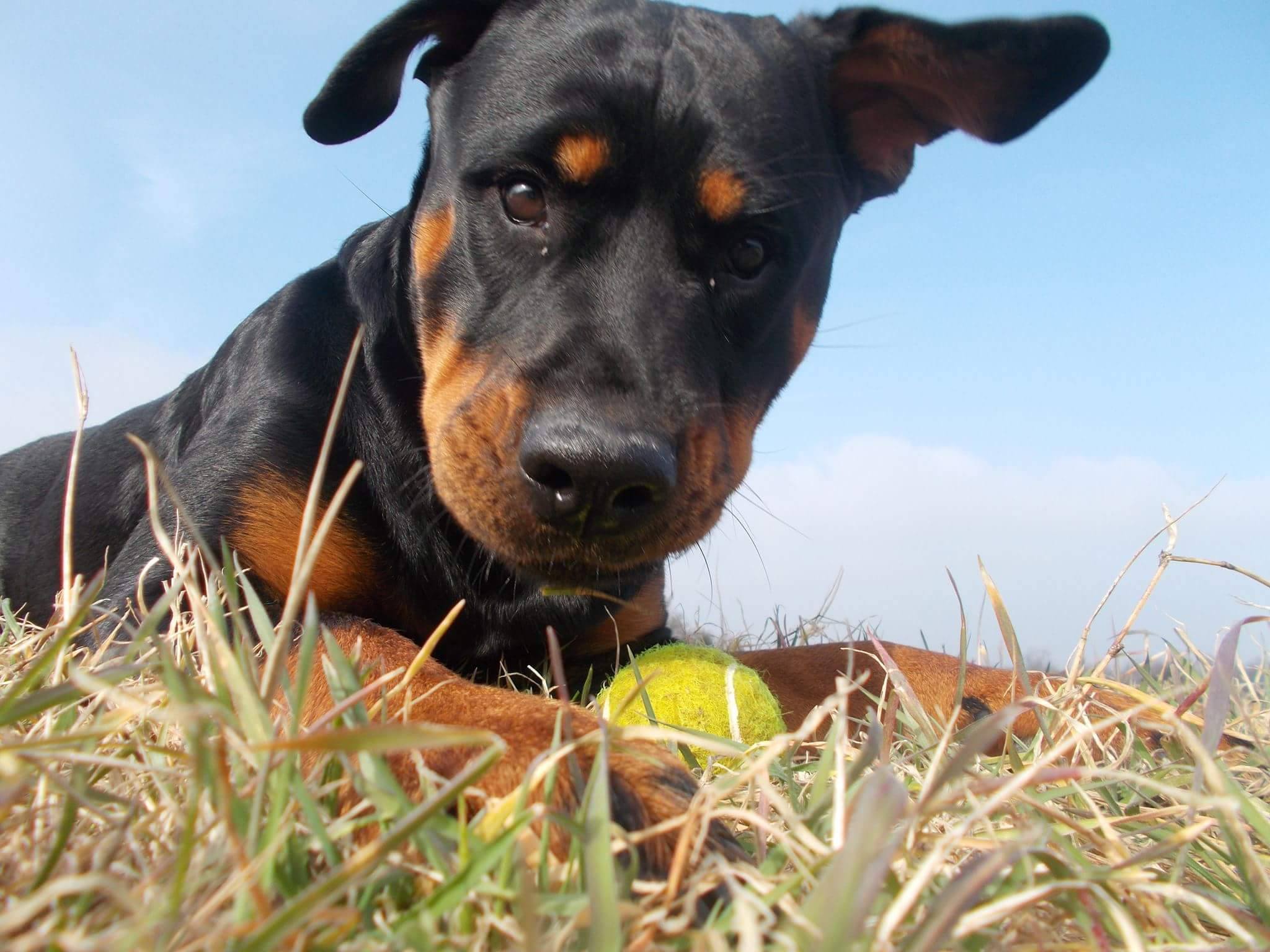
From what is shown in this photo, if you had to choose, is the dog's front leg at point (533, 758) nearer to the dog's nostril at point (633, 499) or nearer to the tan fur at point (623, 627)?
the dog's nostril at point (633, 499)

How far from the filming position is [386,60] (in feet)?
8.63

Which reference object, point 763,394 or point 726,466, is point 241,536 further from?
point 763,394

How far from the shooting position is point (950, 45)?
255cm

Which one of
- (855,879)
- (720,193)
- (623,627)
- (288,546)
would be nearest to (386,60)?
(720,193)

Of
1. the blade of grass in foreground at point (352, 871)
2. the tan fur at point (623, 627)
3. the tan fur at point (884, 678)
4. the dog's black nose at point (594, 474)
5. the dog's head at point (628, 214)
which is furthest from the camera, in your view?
the tan fur at point (623, 627)

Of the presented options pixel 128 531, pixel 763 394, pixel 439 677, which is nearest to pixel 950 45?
pixel 763 394

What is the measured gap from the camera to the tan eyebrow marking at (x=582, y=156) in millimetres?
2201

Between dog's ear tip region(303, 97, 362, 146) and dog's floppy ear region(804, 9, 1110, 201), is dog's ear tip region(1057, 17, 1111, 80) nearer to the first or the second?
dog's floppy ear region(804, 9, 1110, 201)

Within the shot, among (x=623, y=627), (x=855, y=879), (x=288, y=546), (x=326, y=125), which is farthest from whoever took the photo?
(x=623, y=627)

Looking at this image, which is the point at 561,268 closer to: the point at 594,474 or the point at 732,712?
the point at 594,474

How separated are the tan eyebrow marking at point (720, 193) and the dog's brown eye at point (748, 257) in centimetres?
12

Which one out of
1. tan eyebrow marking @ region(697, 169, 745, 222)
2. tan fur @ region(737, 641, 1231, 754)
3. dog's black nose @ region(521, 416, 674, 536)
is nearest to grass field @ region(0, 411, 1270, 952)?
dog's black nose @ region(521, 416, 674, 536)

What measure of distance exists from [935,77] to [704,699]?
1.92 meters

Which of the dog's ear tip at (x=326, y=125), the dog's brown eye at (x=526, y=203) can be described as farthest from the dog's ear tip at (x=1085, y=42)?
the dog's ear tip at (x=326, y=125)
